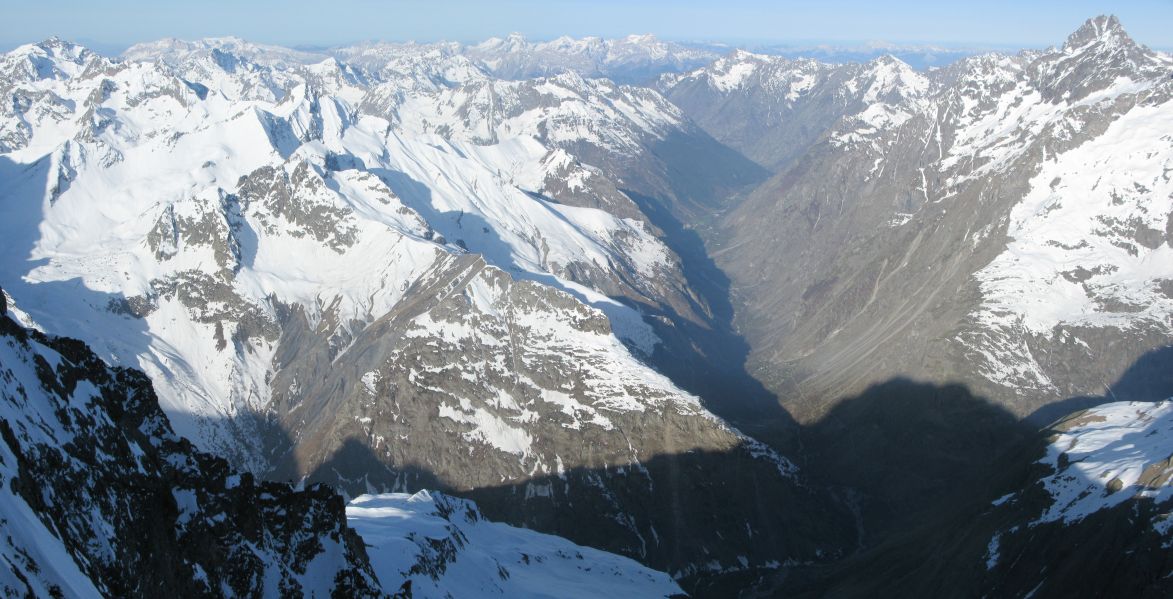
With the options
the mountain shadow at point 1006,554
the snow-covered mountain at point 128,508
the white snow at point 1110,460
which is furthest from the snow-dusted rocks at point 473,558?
the white snow at point 1110,460

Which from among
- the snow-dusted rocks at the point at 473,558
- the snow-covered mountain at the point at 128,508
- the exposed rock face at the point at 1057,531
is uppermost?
the snow-covered mountain at the point at 128,508

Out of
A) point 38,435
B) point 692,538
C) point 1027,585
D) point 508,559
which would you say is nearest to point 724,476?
point 692,538

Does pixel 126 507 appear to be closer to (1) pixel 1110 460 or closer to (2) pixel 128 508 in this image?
(2) pixel 128 508

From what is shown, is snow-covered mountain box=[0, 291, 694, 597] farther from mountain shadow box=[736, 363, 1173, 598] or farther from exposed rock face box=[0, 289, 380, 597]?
mountain shadow box=[736, 363, 1173, 598]

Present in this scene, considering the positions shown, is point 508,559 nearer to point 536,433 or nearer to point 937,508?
point 536,433

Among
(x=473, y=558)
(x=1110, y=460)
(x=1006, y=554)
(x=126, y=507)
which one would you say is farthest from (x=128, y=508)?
(x=1110, y=460)

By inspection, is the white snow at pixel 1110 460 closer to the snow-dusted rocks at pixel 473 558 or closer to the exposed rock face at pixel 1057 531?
the exposed rock face at pixel 1057 531

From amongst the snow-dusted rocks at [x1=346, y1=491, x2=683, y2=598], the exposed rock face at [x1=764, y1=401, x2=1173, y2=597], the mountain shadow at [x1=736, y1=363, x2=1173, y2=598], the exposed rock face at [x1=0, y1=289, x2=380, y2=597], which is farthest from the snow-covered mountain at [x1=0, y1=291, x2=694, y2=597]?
the exposed rock face at [x1=764, y1=401, x2=1173, y2=597]

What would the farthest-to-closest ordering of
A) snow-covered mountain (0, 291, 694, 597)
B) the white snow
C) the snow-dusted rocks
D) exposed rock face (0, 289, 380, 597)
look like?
the white snow
the snow-dusted rocks
snow-covered mountain (0, 291, 694, 597)
exposed rock face (0, 289, 380, 597)
